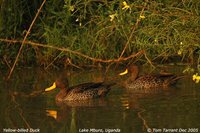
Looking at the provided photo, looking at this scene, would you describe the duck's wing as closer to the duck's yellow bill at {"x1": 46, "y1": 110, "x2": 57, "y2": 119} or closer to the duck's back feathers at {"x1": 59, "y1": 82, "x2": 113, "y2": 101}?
the duck's back feathers at {"x1": 59, "y1": 82, "x2": 113, "y2": 101}

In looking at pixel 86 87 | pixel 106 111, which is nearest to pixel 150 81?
pixel 86 87

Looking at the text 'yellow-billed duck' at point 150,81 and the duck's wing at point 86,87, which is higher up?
the duck's wing at point 86,87

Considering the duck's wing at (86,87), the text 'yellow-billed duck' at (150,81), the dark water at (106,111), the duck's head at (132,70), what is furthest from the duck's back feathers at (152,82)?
the duck's wing at (86,87)

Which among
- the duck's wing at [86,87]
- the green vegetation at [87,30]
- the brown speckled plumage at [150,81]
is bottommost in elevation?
the brown speckled plumage at [150,81]

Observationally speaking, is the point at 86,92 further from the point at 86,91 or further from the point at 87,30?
the point at 87,30

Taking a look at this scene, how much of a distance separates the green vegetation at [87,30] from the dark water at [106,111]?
3.46 feet

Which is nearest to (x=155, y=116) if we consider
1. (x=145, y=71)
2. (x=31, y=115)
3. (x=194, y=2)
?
(x=31, y=115)

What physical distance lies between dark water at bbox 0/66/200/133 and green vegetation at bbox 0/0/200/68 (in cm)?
106

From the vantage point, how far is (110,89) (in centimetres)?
1266

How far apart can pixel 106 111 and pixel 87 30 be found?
185 inches

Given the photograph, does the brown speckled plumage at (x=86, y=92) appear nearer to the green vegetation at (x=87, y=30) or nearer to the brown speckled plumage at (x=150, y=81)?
the brown speckled plumage at (x=150, y=81)

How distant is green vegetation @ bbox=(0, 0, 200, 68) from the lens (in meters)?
13.5

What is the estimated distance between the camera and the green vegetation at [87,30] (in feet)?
44.3

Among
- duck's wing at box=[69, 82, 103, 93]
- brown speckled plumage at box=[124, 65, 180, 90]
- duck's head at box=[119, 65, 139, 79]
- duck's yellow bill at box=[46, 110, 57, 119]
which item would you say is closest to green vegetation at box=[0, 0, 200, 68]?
duck's head at box=[119, 65, 139, 79]
